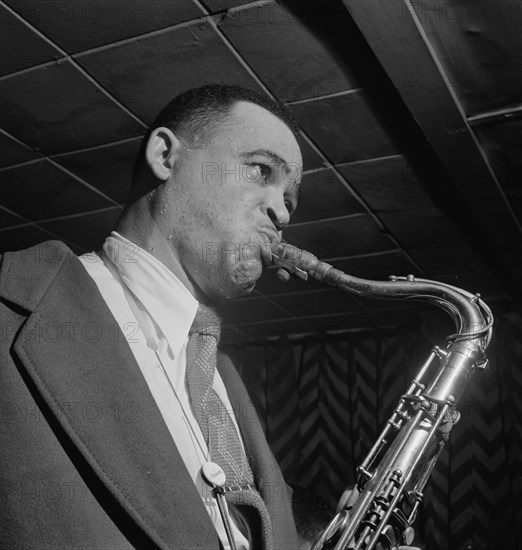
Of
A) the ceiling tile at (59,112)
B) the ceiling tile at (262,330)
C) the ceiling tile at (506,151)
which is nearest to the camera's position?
→ the ceiling tile at (59,112)

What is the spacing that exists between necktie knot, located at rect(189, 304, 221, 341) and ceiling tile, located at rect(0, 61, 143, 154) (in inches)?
74.7

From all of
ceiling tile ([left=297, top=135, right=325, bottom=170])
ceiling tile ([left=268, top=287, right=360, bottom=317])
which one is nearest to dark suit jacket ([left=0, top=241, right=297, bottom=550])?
ceiling tile ([left=297, top=135, right=325, bottom=170])

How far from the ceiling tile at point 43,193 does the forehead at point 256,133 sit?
2.49m

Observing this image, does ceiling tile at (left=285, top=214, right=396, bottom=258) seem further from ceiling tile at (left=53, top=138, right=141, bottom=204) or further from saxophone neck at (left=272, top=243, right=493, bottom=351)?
saxophone neck at (left=272, top=243, right=493, bottom=351)

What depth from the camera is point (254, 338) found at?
7238 mm

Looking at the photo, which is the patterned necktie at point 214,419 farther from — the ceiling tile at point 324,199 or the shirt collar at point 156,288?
the ceiling tile at point 324,199

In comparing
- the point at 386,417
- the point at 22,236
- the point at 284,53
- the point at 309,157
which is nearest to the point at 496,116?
the point at 309,157

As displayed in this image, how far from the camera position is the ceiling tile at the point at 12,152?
3.72 meters

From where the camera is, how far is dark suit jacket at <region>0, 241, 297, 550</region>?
1.07 meters

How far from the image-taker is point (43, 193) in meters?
4.30

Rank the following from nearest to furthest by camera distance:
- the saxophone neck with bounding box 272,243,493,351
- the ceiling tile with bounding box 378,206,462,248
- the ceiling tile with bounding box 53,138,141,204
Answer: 1. the saxophone neck with bounding box 272,243,493,351
2. the ceiling tile with bounding box 53,138,141,204
3. the ceiling tile with bounding box 378,206,462,248

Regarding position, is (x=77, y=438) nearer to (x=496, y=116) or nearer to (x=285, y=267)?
(x=285, y=267)

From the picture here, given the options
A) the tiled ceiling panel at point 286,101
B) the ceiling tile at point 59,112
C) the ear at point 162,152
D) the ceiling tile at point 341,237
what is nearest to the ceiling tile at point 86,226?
the tiled ceiling panel at point 286,101

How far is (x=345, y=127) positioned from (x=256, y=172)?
1969mm
